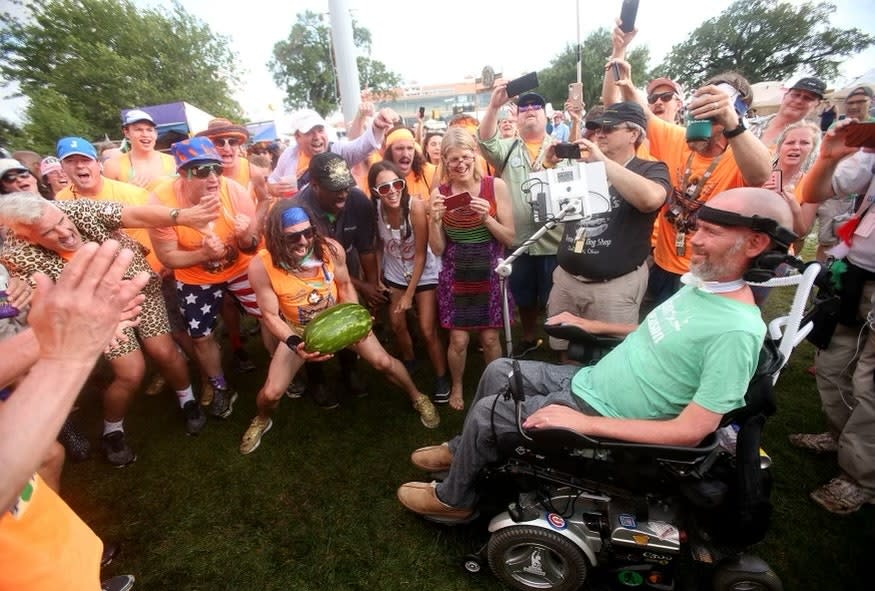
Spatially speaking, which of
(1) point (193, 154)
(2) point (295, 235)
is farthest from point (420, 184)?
(1) point (193, 154)

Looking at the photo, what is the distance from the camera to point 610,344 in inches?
101

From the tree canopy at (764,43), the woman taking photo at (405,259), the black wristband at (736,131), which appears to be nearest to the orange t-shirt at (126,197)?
the woman taking photo at (405,259)

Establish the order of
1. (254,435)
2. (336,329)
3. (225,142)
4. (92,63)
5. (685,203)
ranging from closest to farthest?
(336,329) < (685,203) < (254,435) < (225,142) < (92,63)

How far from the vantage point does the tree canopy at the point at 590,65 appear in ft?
116

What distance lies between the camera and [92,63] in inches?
837

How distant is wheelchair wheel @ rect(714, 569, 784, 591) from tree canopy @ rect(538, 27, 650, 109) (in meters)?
37.3

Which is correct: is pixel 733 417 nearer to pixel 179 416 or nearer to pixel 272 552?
pixel 272 552

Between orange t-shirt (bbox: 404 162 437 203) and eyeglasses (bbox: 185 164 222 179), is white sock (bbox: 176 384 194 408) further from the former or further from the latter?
orange t-shirt (bbox: 404 162 437 203)

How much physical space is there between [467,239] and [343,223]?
51.1 inches

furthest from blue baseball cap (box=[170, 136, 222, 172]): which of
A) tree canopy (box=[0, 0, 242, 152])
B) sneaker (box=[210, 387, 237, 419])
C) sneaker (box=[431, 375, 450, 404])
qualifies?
tree canopy (box=[0, 0, 242, 152])

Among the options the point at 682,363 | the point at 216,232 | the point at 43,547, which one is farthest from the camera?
the point at 216,232

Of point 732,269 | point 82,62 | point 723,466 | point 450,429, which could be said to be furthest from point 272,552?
point 82,62

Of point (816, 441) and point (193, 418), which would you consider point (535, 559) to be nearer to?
point (816, 441)

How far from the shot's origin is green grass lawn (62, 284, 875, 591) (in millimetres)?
2395
